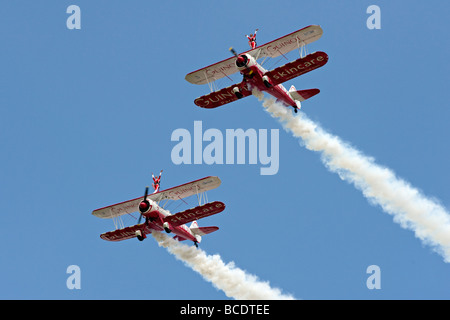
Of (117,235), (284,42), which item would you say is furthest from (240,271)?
(284,42)

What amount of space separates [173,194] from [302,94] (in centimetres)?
1064

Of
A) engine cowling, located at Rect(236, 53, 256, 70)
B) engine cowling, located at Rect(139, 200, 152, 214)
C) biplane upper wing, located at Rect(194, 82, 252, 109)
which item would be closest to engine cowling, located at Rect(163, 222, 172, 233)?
engine cowling, located at Rect(139, 200, 152, 214)

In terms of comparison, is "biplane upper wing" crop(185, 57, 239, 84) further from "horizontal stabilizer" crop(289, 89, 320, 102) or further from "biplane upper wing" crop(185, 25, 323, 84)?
"horizontal stabilizer" crop(289, 89, 320, 102)

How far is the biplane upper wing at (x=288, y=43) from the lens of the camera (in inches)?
2197

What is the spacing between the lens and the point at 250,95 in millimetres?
58094

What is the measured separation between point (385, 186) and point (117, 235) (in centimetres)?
1776

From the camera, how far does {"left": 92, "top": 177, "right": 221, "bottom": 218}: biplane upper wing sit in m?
58.0

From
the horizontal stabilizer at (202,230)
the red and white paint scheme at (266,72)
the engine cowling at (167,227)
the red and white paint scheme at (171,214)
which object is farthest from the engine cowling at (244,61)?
the horizontal stabilizer at (202,230)

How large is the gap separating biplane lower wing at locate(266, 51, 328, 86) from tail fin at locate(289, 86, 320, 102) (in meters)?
3.96

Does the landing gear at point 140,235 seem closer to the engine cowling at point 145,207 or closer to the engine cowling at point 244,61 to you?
the engine cowling at point 145,207

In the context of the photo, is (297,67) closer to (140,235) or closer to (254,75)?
(254,75)

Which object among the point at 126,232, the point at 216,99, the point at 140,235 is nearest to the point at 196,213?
the point at 140,235
